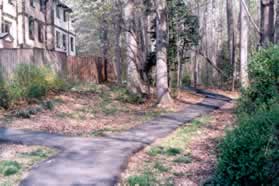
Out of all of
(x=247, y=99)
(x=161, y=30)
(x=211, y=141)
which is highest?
(x=161, y=30)

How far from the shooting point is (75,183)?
5.18 metres

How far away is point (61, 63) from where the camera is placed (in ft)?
54.0

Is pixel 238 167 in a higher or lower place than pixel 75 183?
higher

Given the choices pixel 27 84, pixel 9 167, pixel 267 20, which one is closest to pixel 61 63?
pixel 27 84

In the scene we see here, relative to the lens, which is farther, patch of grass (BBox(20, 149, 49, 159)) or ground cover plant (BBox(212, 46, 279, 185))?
patch of grass (BBox(20, 149, 49, 159))

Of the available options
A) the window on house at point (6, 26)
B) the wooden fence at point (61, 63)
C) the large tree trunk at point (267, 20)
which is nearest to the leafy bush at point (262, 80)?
the large tree trunk at point (267, 20)

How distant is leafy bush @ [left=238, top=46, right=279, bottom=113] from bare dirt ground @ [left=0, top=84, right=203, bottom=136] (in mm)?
3493

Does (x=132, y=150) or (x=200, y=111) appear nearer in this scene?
(x=132, y=150)

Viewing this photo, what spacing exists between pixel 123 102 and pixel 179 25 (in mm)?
5571

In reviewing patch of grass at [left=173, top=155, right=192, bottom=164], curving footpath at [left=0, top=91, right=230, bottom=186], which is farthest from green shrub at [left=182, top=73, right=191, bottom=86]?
patch of grass at [left=173, top=155, right=192, bottom=164]

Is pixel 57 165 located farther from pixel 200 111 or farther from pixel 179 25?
pixel 179 25

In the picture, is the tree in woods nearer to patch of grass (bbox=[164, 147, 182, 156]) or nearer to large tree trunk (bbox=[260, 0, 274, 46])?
large tree trunk (bbox=[260, 0, 274, 46])

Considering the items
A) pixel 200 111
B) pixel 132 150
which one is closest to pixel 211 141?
pixel 132 150

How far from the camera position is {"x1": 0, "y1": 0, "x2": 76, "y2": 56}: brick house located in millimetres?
22656
